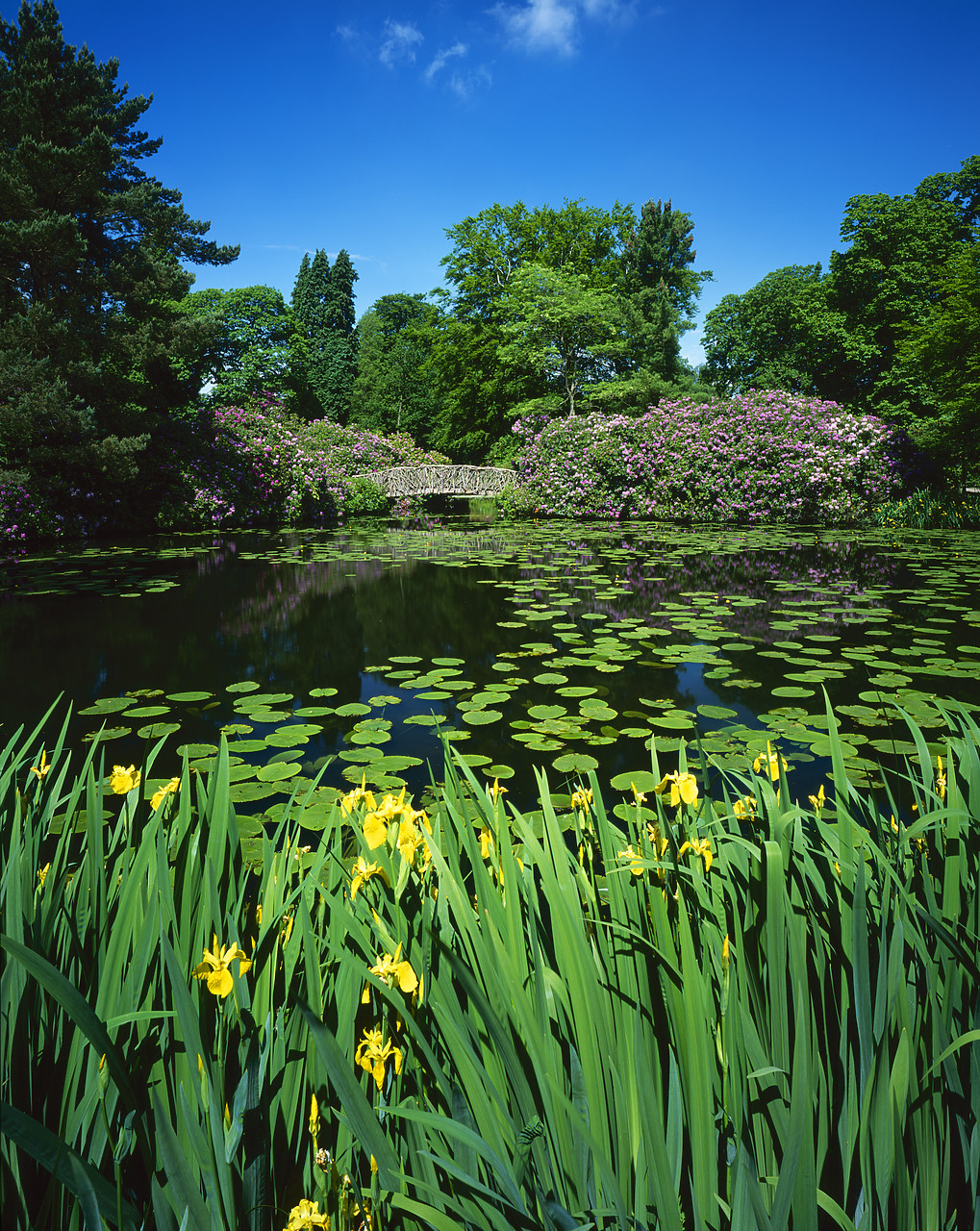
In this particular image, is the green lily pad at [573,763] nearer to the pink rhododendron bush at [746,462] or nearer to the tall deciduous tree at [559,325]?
the pink rhododendron bush at [746,462]

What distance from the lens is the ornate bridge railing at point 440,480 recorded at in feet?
62.4

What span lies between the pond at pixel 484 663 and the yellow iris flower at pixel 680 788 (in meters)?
0.30

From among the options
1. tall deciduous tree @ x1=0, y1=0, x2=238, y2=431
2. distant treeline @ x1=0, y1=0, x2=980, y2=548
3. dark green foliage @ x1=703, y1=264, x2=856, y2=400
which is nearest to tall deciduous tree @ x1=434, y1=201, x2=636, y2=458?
distant treeline @ x1=0, y1=0, x2=980, y2=548

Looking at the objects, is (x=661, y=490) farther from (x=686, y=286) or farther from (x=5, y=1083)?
(x=686, y=286)

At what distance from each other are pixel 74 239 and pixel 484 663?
1014 centimetres

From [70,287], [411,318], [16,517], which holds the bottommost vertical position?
[16,517]

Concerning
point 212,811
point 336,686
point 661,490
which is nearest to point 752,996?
point 212,811

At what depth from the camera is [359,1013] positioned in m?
0.82

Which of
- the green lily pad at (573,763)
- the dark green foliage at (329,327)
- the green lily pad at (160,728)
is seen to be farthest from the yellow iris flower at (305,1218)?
the dark green foliage at (329,327)

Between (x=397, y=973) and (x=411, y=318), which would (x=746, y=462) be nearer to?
(x=397, y=973)

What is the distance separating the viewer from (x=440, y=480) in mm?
21344

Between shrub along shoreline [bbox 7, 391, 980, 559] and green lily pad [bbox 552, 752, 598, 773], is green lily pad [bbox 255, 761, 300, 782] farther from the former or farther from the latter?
shrub along shoreline [bbox 7, 391, 980, 559]

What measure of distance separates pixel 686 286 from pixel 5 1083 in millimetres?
32137

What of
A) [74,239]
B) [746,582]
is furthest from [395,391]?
[746,582]
